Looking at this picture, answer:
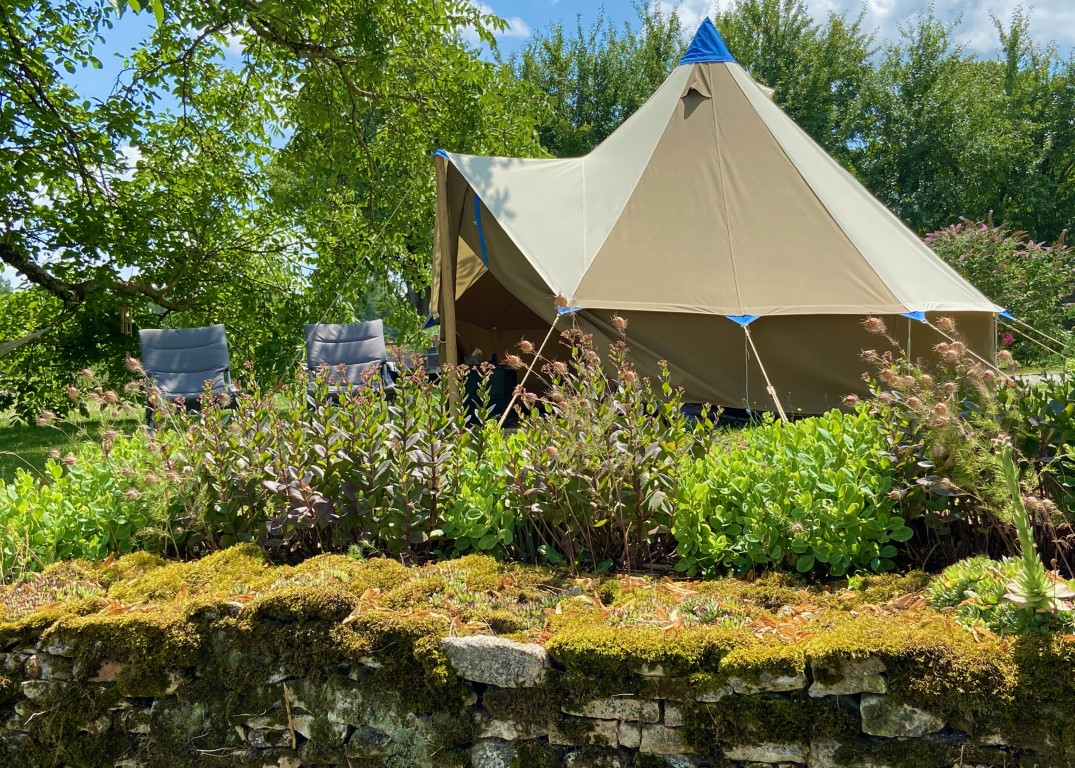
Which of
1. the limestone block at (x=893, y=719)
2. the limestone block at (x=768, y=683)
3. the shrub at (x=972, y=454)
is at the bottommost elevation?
the limestone block at (x=893, y=719)

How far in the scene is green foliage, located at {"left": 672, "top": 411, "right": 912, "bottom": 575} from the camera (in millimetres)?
2426

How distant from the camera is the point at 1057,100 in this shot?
22.6 metres

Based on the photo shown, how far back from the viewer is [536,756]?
202 cm

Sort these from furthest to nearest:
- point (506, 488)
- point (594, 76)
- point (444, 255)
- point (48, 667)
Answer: point (594, 76) < point (444, 255) < point (506, 488) < point (48, 667)

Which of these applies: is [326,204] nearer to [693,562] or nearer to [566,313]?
[566,313]

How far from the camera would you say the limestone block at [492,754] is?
6.70 feet

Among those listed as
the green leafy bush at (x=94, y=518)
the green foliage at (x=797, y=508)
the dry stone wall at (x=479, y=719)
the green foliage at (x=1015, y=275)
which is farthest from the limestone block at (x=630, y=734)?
the green foliage at (x=1015, y=275)

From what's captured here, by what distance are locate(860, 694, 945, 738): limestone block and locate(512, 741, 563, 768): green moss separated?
0.70 meters

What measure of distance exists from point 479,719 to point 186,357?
7.24 metres

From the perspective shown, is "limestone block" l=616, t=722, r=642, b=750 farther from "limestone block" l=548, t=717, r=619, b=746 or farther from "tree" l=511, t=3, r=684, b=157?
"tree" l=511, t=3, r=684, b=157

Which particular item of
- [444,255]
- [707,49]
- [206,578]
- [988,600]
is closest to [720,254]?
[444,255]

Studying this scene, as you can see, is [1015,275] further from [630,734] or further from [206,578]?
[206,578]

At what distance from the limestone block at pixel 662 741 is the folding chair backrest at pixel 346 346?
723cm

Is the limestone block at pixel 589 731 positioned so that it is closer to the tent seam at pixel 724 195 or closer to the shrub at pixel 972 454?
the shrub at pixel 972 454
